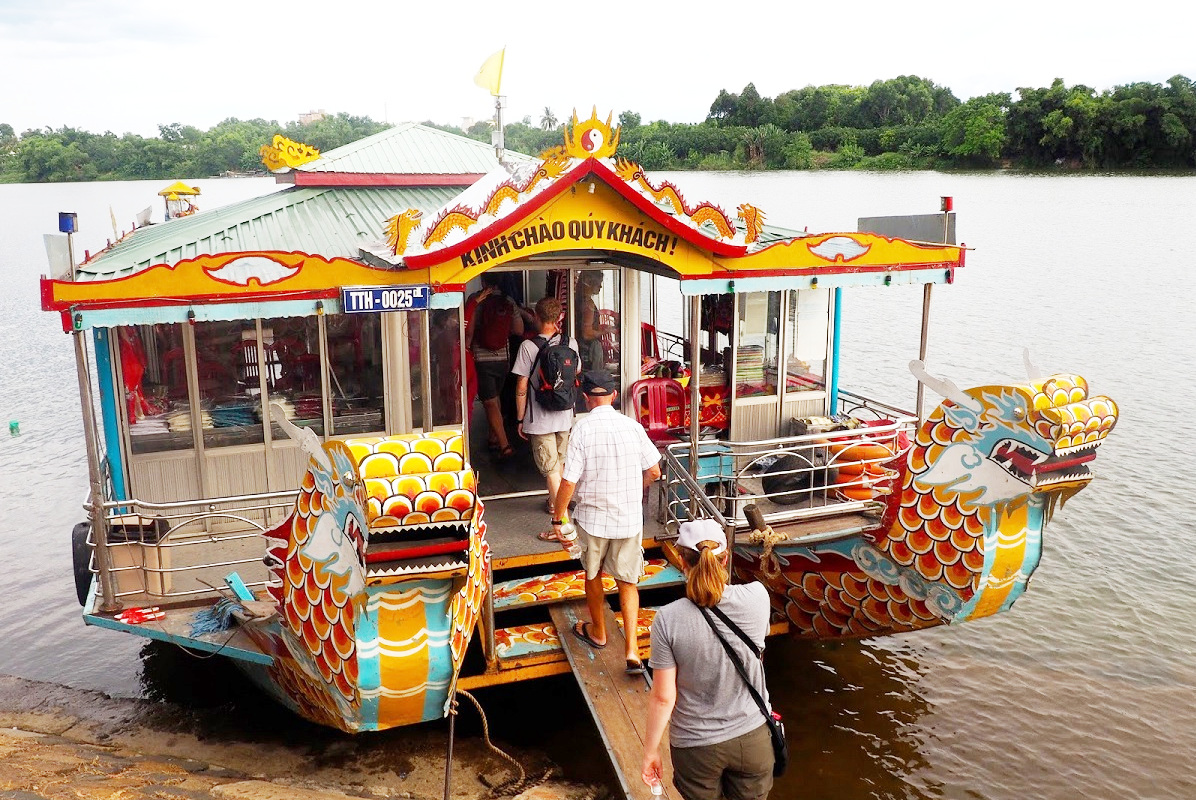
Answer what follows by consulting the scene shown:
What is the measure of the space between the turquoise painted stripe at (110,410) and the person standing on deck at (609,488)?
412cm

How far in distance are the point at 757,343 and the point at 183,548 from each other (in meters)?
5.85

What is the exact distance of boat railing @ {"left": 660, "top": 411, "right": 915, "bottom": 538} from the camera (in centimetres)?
845

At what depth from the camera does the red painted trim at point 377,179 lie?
11.6 metres

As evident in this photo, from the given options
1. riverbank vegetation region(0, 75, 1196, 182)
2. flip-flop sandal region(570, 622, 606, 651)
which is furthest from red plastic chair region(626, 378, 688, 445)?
riverbank vegetation region(0, 75, 1196, 182)

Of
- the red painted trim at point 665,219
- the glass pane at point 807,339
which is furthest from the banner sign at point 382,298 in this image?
the glass pane at point 807,339

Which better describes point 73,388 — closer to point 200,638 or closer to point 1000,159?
point 200,638

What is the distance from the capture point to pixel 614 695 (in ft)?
22.2

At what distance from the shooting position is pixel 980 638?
11461mm

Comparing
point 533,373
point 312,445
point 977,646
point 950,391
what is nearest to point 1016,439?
point 950,391

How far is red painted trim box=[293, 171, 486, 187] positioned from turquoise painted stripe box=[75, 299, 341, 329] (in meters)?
4.54

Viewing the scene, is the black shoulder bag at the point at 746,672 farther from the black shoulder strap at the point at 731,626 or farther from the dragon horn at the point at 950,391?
the dragon horn at the point at 950,391

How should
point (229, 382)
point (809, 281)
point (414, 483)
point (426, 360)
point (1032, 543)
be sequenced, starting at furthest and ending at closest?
point (426, 360) → point (809, 281) → point (229, 382) → point (1032, 543) → point (414, 483)

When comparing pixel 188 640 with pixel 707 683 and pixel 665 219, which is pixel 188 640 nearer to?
pixel 707 683

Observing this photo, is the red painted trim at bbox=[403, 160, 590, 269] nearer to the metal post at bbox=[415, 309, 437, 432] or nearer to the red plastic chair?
the metal post at bbox=[415, 309, 437, 432]
